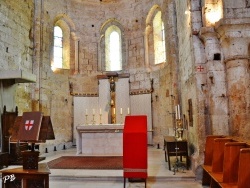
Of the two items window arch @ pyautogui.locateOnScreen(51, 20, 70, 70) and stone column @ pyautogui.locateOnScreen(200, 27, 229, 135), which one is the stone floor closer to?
stone column @ pyautogui.locateOnScreen(200, 27, 229, 135)

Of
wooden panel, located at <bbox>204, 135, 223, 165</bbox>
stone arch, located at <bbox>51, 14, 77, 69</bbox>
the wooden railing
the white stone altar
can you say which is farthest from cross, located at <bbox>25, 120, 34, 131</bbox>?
stone arch, located at <bbox>51, 14, 77, 69</bbox>

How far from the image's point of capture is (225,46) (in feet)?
17.5

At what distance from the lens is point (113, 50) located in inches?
451

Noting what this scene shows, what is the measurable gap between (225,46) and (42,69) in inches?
266

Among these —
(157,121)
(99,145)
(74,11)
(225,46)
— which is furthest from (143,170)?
(74,11)

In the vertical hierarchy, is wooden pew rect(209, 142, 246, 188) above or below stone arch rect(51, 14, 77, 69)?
below

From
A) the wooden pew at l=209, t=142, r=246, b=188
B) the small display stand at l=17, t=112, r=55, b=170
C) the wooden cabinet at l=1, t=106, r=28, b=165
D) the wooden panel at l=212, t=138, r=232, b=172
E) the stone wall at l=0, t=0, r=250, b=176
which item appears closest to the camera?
the wooden pew at l=209, t=142, r=246, b=188

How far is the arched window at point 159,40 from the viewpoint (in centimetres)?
1037

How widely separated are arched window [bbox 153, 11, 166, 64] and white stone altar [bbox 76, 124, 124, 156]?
3.91 metres

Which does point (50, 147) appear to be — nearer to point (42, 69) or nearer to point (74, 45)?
point (42, 69)

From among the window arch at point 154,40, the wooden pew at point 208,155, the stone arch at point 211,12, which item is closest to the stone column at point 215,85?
the stone arch at point 211,12

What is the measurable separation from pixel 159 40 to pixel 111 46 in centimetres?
230

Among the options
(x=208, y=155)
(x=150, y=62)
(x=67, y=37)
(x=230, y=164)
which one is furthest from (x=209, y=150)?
(x=67, y=37)

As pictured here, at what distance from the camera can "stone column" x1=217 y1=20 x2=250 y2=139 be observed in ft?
16.7
